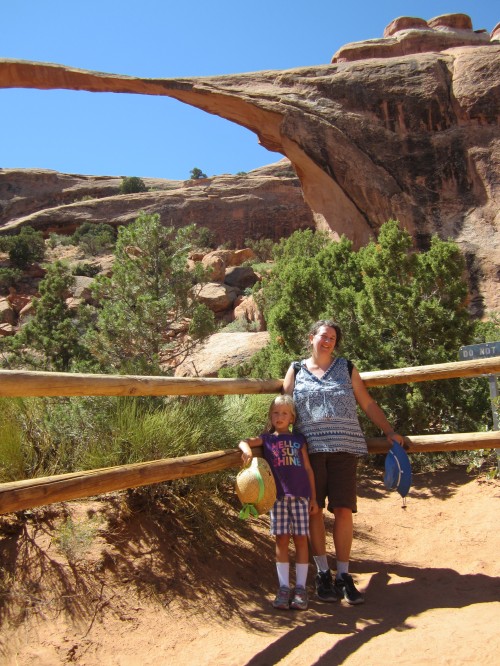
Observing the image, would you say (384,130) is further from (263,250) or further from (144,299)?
(263,250)

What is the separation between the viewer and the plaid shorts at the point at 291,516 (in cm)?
316

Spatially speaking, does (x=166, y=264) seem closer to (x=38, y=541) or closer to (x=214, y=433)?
(x=214, y=433)

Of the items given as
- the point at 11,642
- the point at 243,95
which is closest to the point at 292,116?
the point at 243,95

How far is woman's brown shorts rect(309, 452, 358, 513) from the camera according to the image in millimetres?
3277

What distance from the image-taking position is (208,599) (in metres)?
3.23

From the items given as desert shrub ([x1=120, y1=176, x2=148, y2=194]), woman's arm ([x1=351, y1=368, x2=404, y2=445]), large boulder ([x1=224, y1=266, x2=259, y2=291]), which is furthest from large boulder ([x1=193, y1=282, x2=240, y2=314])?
woman's arm ([x1=351, y1=368, x2=404, y2=445])

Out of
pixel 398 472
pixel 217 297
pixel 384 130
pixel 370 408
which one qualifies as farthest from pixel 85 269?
pixel 398 472

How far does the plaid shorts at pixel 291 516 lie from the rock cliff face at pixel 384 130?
1002cm

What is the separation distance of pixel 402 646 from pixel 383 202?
1190 centimetres

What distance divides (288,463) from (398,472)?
63 centimetres

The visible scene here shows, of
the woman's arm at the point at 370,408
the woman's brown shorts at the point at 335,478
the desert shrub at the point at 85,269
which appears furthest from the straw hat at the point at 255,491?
the desert shrub at the point at 85,269

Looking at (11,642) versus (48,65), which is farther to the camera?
(48,65)

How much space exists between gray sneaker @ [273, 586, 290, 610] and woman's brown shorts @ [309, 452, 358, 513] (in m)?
0.49

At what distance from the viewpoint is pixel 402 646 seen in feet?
8.57
